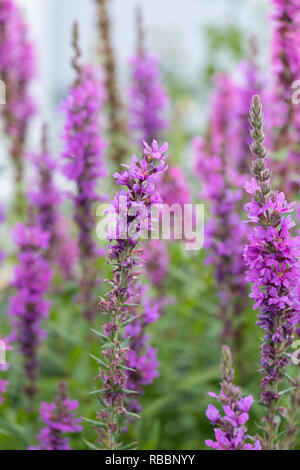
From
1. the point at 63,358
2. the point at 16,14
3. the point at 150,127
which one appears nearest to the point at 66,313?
the point at 63,358

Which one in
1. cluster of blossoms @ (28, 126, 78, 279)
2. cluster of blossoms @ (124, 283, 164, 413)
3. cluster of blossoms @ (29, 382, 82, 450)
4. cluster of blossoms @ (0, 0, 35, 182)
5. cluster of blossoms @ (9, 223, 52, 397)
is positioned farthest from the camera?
cluster of blossoms @ (0, 0, 35, 182)

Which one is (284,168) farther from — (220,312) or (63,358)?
(63,358)

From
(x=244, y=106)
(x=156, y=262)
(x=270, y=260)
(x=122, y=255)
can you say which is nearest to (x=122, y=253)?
(x=122, y=255)

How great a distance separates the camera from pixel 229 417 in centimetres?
105

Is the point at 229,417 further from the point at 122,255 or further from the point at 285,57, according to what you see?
the point at 285,57

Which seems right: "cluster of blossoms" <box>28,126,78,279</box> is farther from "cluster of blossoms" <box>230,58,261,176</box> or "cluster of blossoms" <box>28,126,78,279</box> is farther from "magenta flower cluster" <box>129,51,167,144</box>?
"cluster of blossoms" <box>230,58,261,176</box>

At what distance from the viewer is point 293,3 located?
217 cm

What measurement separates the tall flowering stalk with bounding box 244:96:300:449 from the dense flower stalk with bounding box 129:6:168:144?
1.70 metres

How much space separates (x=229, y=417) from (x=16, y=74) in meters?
2.51

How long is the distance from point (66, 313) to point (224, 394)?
1.58 m

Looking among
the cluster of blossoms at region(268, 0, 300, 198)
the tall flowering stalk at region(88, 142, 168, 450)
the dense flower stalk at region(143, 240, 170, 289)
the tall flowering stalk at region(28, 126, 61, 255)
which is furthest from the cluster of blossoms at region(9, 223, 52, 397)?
the cluster of blossoms at region(268, 0, 300, 198)

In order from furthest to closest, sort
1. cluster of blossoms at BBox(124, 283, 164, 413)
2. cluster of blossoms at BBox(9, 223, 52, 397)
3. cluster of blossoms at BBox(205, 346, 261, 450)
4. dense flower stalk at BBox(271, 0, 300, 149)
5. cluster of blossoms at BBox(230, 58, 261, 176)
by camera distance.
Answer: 1. cluster of blossoms at BBox(230, 58, 261, 176)
2. dense flower stalk at BBox(271, 0, 300, 149)
3. cluster of blossoms at BBox(9, 223, 52, 397)
4. cluster of blossoms at BBox(124, 283, 164, 413)
5. cluster of blossoms at BBox(205, 346, 261, 450)

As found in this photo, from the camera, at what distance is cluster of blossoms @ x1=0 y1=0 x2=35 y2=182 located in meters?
2.75

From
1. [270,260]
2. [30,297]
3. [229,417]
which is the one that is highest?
[270,260]
